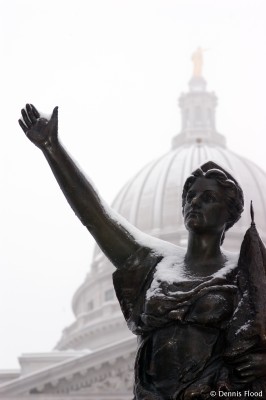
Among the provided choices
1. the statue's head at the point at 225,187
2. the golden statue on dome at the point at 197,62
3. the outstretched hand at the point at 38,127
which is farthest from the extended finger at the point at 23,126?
the golden statue on dome at the point at 197,62

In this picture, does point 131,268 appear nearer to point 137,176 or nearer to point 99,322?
point 99,322

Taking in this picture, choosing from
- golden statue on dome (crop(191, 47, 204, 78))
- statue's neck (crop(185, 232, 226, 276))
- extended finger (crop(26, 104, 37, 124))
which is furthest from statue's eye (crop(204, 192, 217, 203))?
golden statue on dome (crop(191, 47, 204, 78))

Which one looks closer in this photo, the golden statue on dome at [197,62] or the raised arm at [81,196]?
the raised arm at [81,196]

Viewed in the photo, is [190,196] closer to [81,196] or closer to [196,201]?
[196,201]

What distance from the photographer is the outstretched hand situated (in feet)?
12.4

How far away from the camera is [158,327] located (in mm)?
3549

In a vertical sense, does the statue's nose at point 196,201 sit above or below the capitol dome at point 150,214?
below

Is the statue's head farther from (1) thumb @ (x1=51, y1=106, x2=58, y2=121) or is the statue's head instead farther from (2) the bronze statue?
(1) thumb @ (x1=51, y1=106, x2=58, y2=121)

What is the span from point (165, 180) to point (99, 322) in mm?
9029

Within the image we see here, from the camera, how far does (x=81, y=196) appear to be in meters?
3.80

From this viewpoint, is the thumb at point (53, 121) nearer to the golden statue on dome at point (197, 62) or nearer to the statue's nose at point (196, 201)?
the statue's nose at point (196, 201)

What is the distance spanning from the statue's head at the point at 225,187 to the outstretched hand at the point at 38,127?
488mm

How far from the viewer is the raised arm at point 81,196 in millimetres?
3781

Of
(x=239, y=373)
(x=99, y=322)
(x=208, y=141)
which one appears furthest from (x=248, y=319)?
(x=208, y=141)
